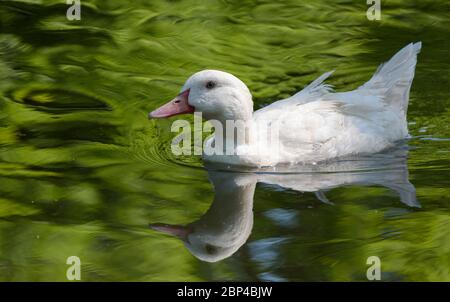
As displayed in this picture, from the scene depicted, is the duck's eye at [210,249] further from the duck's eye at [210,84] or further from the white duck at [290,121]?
the duck's eye at [210,84]

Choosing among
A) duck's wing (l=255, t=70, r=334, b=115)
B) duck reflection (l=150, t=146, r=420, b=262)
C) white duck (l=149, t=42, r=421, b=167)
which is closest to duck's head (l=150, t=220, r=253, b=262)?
duck reflection (l=150, t=146, r=420, b=262)

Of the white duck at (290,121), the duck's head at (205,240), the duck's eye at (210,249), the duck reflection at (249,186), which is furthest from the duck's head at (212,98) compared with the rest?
the duck's eye at (210,249)

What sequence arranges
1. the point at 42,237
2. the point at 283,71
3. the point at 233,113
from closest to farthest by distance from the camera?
the point at 42,237, the point at 233,113, the point at 283,71

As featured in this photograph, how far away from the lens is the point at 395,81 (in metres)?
10.5

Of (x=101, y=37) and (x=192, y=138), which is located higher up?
(x=101, y=37)

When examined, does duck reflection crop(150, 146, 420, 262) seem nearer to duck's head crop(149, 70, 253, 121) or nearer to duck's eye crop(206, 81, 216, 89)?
duck's head crop(149, 70, 253, 121)

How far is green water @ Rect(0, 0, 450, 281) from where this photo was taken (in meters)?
7.38

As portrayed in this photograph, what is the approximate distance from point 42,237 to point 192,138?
317cm

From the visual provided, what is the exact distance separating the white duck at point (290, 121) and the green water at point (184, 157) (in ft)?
1.02

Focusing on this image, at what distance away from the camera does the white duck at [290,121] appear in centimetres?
933

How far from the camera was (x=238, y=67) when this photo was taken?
1216 cm
